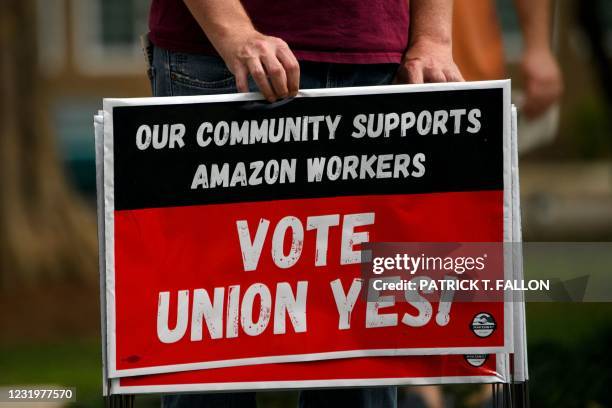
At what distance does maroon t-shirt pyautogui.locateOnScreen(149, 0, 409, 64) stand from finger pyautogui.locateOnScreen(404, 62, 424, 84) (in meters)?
0.05

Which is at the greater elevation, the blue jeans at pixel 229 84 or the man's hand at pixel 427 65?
the man's hand at pixel 427 65

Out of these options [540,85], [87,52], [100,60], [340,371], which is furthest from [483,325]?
[87,52]

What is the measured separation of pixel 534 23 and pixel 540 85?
0.93 feet

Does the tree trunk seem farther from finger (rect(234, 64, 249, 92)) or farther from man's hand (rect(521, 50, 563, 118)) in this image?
finger (rect(234, 64, 249, 92))

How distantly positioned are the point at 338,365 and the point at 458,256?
15.4 inches

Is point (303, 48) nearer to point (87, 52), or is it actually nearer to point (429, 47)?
point (429, 47)

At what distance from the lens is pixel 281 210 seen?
9.86ft

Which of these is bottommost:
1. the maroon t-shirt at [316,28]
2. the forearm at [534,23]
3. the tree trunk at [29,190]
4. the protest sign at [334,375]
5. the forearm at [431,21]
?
the protest sign at [334,375]

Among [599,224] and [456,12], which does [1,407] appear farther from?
[599,224]

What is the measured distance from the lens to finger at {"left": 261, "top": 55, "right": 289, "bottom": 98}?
296 centimetres

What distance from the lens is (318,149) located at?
9.85ft

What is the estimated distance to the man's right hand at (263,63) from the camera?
2.97m

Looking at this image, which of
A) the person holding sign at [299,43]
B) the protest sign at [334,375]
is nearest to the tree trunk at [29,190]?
the person holding sign at [299,43]

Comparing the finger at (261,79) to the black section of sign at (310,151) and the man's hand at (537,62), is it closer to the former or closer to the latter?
the black section of sign at (310,151)
